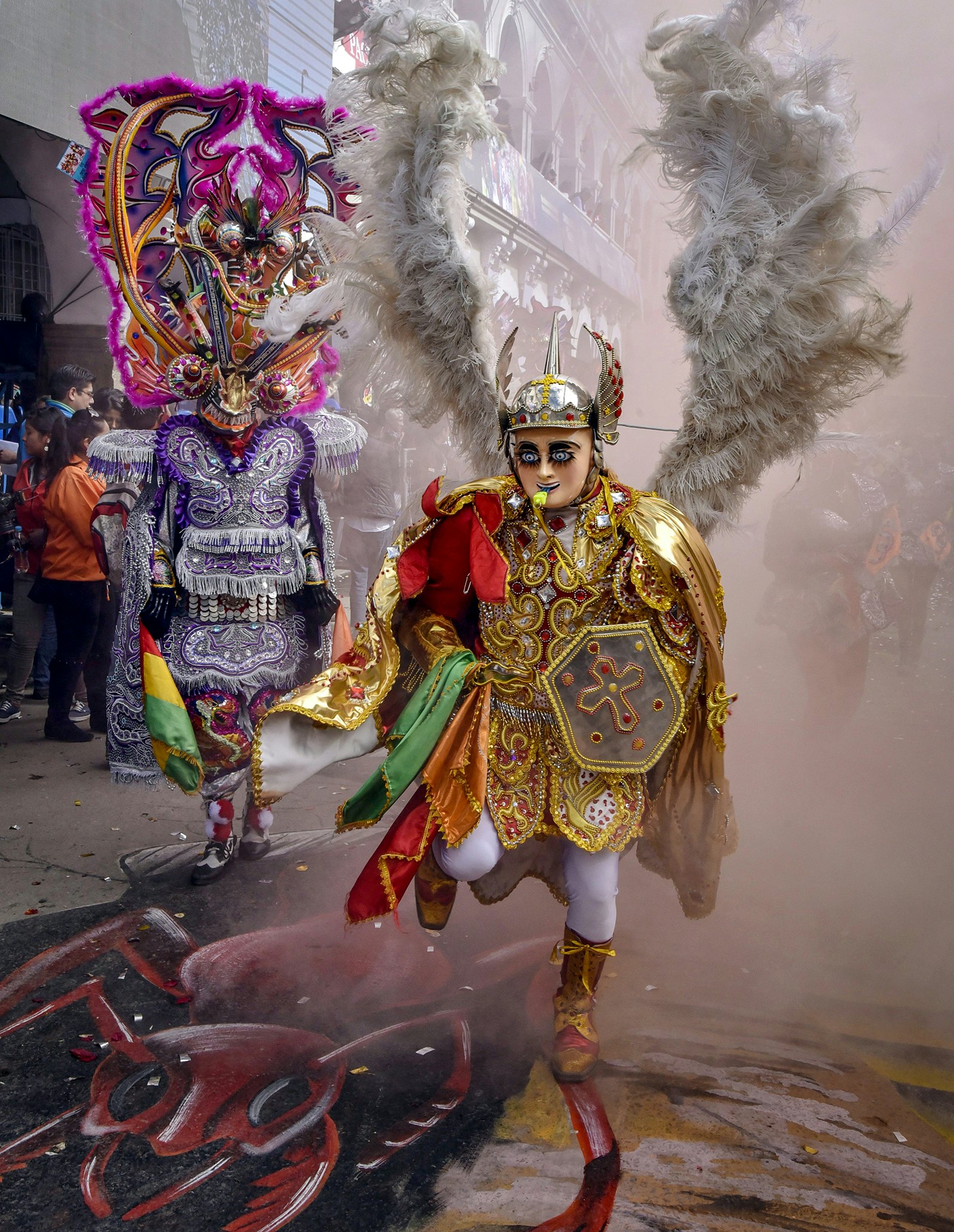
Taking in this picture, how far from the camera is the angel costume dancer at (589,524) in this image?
273 cm

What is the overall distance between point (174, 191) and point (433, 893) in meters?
3.36

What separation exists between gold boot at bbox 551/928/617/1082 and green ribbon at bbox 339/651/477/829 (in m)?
0.80

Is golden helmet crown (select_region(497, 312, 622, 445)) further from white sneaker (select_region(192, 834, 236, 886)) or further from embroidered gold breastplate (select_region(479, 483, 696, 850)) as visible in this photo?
white sneaker (select_region(192, 834, 236, 886))

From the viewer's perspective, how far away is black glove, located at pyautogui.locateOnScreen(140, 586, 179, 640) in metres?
3.92

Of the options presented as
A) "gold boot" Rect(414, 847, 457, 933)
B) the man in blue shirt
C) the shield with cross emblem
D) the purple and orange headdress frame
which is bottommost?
"gold boot" Rect(414, 847, 457, 933)

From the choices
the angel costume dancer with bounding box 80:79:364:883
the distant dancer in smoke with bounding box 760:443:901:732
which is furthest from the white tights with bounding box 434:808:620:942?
the distant dancer in smoke with bounding box 760:443:901:732

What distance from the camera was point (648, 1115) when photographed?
2.60 metres

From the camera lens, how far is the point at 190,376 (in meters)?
3.87

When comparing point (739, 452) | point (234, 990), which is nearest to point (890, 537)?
point (739, 452)

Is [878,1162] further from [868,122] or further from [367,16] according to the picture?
[868,122]

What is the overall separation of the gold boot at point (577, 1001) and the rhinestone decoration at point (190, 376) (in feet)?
8.82

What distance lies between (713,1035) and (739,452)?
6.36ft

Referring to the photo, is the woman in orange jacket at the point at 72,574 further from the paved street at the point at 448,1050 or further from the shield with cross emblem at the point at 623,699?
the shield with cross emblem at the point at 623,699

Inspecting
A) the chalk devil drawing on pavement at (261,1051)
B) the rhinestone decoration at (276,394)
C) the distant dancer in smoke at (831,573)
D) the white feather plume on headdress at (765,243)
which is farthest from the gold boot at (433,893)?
the distant dancer in smoke at (831,573)
